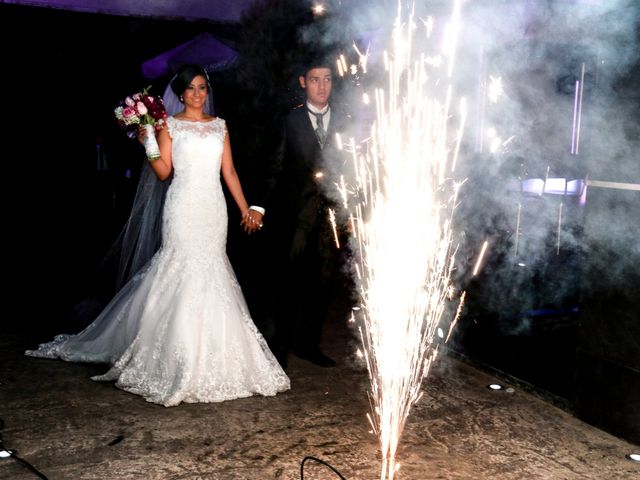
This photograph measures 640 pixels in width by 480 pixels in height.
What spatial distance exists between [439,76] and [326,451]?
4.76 m

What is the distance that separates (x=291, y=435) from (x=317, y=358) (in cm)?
141

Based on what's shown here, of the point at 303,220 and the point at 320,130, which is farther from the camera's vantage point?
the point at 303,220

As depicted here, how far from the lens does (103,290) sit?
5504 mm

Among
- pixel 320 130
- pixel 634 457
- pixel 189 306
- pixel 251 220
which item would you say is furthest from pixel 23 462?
pixel 634 457

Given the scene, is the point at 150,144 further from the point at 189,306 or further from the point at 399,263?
the point at 399,263

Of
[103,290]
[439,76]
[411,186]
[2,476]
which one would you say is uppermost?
[439,76]

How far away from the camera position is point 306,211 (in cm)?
487

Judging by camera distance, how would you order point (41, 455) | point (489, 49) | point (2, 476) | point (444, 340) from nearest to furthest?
1. point (2, 476)
2. point (41, 455)
3. point (444, 340)
4. point (489, 49)

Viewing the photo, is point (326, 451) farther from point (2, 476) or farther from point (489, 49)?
point (489, 49)

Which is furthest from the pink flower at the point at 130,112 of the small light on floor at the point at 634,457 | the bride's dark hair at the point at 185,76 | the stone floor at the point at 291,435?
the small light on floor at the point at 634,457

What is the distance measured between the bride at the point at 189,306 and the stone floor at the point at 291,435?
0.17 meters

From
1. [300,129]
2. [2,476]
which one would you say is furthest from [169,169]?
[2,476]

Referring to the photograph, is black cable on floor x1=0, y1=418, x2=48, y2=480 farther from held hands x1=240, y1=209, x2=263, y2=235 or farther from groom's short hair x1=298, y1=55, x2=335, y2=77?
groom's short hair x1=298, y1=55, x2=335, y2=77

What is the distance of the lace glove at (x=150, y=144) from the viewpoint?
4.49m
